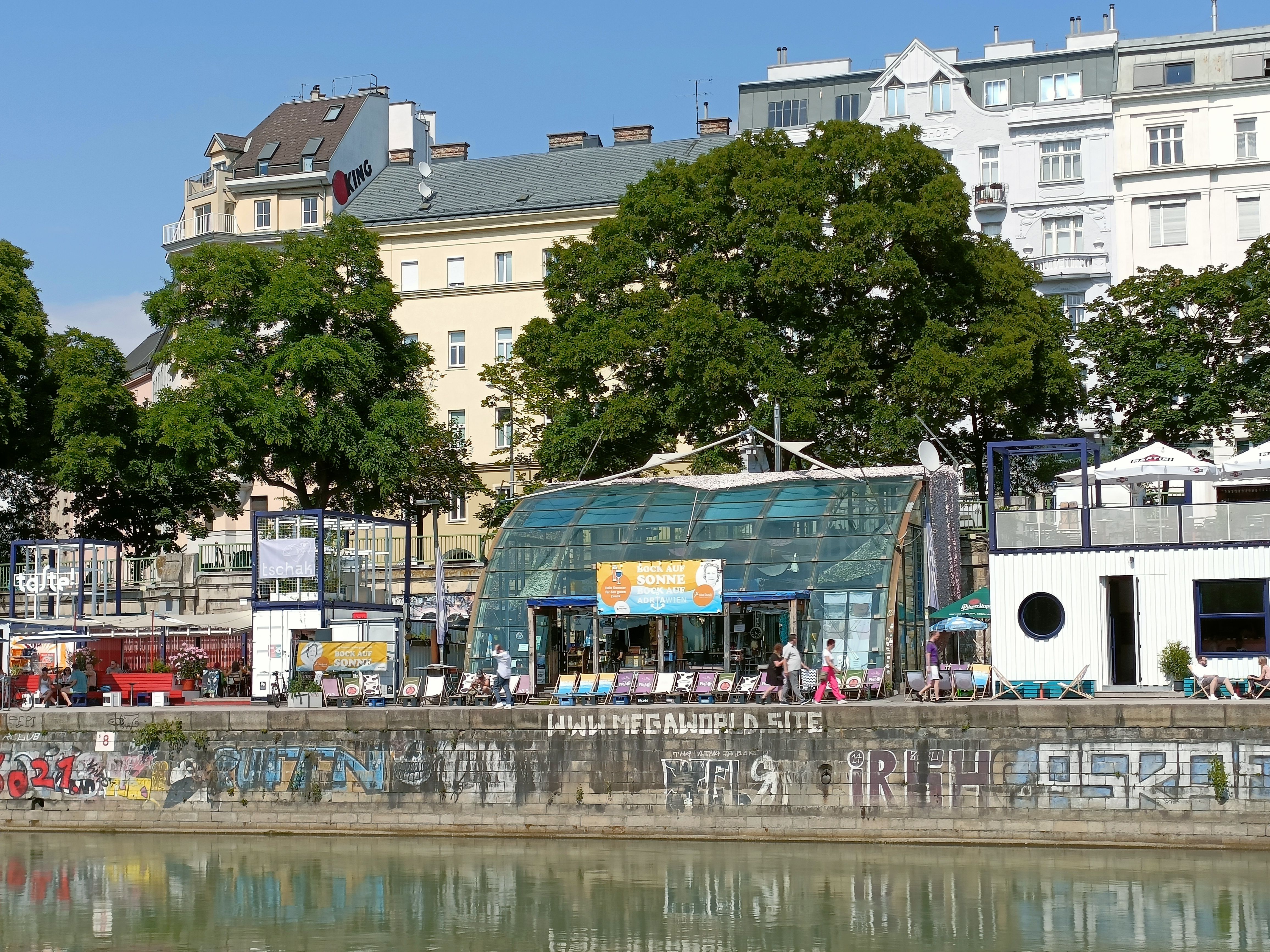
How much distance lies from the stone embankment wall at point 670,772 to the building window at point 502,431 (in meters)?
30.5

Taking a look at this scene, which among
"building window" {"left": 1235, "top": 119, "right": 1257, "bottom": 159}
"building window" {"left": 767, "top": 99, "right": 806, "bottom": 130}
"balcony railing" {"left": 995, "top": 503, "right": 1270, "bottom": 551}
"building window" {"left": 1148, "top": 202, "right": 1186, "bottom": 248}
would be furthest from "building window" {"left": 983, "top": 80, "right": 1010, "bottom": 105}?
"balcony railing" {"left": 995, "top": 503, "right": 1270, "bottom": 551}

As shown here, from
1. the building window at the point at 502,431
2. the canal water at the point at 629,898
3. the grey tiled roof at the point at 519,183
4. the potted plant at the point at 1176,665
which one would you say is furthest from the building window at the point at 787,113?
the canal water at the point at 629,898

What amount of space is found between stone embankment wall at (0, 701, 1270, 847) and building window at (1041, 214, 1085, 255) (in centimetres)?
4177

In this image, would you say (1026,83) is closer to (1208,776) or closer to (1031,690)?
(1031,690)

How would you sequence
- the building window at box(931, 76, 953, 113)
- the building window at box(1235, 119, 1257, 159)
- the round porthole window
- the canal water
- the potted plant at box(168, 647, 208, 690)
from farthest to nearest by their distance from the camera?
the building window at box(931, 76, 953, 113) < the building window at box(1235, 119, 1257, 159) < the potted plant at box(168, 647, 208, 690) < the round porthole window < the canal water

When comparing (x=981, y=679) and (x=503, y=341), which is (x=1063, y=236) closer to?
(x=503, y=341)

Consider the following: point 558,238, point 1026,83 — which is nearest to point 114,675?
point 558,238

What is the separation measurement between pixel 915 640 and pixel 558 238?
131 ft

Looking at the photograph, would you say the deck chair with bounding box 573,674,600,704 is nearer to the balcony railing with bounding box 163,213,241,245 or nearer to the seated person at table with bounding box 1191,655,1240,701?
the seated person at table with bounding box 1191,655,1240,701

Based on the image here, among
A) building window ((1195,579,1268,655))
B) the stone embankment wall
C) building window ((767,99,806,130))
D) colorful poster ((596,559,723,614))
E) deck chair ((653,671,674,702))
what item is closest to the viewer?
the stone embankment wall

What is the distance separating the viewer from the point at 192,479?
207ft

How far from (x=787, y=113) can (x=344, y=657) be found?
4632 centimetres

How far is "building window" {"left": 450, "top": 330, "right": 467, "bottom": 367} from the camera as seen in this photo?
261 feet

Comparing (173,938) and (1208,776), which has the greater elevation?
(1208,776)
